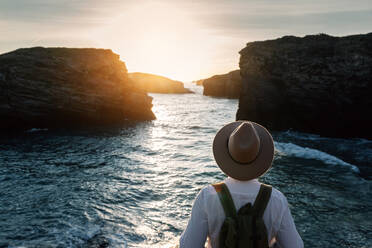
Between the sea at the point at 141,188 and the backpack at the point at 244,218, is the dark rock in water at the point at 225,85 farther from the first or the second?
the backpack at the point at 244,218

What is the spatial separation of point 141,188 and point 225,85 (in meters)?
78.8

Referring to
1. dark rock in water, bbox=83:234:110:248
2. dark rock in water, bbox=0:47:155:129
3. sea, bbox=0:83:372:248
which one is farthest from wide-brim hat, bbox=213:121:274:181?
dark rock in water, bbox=0:47:155:129

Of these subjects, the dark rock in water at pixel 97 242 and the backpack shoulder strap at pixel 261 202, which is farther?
the dark rock in water at pixel 97 242

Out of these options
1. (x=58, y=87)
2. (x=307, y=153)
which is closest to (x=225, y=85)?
(x=58, y=87)

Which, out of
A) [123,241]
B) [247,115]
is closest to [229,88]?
[247,115]

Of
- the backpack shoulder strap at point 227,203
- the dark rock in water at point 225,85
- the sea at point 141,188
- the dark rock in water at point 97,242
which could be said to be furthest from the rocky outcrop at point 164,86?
the backpack shoulder strap at point 227,203

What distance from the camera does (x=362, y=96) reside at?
21188 millimetres

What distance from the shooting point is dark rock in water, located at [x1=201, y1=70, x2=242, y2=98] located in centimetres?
8019

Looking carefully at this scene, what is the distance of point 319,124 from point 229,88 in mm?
59405

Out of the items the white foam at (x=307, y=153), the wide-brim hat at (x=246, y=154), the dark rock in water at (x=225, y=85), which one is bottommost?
the white foam at (x=307, y=153)

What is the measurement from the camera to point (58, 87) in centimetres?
2544

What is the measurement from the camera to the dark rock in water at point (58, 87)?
24.5 meters

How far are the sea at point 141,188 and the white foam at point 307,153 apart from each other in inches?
2.4

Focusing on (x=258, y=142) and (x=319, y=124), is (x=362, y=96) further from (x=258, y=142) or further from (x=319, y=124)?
(x=258, y=142)
